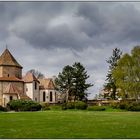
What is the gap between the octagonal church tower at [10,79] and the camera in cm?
8569

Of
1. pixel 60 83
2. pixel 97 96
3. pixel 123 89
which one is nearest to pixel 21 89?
pixel 60 83

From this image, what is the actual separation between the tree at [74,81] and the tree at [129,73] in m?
19.4

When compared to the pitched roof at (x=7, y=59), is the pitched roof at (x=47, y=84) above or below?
below

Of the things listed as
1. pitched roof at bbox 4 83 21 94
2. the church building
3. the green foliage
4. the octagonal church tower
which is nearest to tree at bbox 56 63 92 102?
the church building

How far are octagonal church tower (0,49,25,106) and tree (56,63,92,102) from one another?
13.5 m

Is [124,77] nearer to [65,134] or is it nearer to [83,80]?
[83,80]

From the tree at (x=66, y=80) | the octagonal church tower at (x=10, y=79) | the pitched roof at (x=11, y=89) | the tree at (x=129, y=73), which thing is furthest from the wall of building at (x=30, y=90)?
the tree at (x=129, y=73)

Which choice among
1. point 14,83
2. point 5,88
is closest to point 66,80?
point 14,83

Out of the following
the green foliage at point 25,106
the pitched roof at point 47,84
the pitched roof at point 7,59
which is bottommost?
the green foliage at point 25,106

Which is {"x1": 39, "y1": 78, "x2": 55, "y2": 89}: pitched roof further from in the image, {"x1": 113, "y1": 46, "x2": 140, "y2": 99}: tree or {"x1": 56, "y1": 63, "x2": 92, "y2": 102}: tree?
{"x1": 113, "y1": 46, "x2": 140, "y2": 99}: tree

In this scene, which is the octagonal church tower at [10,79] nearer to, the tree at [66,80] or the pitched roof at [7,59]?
the pitched roof at [7,59]

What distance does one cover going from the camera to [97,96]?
121 metres

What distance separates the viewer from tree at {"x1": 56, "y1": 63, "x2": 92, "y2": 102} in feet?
327

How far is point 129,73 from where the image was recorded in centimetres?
8100
